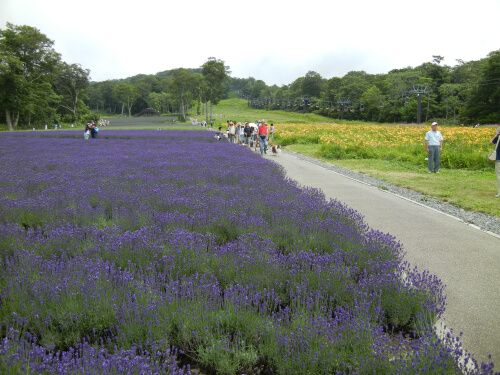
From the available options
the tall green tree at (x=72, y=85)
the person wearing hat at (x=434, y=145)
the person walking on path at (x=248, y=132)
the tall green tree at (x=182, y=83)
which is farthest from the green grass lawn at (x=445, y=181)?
the tall green tree at (x=182, y=83)

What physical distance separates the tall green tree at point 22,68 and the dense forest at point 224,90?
4.6 inches

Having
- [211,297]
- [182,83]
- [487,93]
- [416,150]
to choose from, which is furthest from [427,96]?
[211,297]

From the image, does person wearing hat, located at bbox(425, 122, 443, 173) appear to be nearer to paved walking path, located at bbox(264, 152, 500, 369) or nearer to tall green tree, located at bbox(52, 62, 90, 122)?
paved walking path, located at bbox(264, 152, 500, 369)

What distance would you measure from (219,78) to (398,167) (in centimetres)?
6135

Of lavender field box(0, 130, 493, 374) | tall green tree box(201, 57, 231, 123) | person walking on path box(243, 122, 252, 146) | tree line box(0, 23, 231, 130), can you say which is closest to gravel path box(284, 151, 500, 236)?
lavender field box(0, 130, 493, 374)

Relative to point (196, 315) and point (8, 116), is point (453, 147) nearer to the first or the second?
point (196, 315)

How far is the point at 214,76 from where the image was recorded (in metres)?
72.8

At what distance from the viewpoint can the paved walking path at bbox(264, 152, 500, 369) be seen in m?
3.47

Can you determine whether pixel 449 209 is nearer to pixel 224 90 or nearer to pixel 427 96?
pixel 427 96

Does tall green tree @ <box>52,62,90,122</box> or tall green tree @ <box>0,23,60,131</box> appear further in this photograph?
tall green tree @ <box>52,62,90,122</box>

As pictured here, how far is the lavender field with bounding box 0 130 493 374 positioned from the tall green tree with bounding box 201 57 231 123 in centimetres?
6966

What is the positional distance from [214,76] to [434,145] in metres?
63.4

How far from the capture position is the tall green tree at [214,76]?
71.9 meters

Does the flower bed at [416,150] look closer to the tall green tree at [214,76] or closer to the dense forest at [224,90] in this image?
the dense forest at [224,90]
